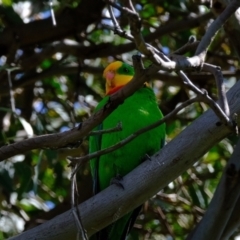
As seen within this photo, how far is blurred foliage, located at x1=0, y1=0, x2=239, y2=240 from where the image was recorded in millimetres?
3555

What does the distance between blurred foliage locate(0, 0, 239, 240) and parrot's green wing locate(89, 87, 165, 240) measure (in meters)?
0.41

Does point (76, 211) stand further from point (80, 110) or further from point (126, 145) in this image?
point (80, 110)

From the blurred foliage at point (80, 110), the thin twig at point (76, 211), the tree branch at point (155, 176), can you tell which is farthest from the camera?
the blurred foliage at point (80, 110)

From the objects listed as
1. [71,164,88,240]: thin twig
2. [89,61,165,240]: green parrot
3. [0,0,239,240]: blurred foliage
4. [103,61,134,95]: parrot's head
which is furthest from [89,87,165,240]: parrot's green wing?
[71,164,88,240]: thin twig

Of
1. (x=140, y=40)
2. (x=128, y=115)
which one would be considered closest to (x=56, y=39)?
(x=128, y=115)

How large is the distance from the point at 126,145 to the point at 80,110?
124cm

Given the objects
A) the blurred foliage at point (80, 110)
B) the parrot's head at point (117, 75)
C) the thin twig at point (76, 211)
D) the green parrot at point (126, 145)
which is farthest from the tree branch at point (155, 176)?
the blurred foliage at point (80, 110)

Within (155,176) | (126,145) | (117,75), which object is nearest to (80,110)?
(117,75)

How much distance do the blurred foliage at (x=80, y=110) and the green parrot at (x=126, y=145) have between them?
16.5 inches

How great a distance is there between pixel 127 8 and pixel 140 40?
79 mm

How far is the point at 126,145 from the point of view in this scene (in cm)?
293

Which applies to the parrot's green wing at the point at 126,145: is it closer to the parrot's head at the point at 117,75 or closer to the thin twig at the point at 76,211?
the parrot's head at the point at 117,75

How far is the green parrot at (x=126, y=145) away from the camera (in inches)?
114

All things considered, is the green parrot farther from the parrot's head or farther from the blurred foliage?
the blurred foliage
